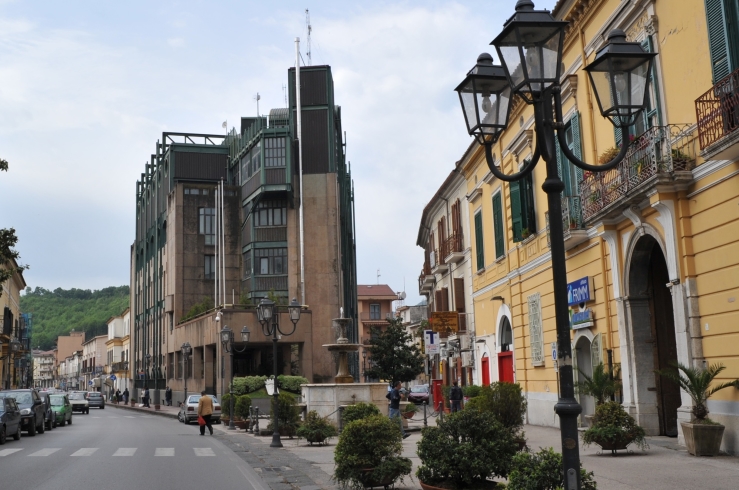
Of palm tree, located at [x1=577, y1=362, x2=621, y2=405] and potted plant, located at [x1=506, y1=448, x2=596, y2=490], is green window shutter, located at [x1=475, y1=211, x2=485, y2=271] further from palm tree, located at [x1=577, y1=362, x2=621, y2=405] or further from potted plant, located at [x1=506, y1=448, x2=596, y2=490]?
potted plant, located at [x1=506, y1=448, x2=596, y2=490]

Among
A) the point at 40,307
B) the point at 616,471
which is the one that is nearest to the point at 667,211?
the point at 616,471

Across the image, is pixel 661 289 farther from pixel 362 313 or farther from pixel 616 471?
pixel 362 313

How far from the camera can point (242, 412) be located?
3009 cm

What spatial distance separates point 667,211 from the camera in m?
14.1

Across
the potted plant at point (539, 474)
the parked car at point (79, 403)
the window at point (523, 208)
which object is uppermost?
the window at point (523, 208)

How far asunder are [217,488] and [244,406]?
18300 millimetres

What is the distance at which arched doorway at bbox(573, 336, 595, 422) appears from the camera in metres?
19.9

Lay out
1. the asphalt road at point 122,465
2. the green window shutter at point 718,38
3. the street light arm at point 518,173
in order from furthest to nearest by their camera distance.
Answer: the asphalt road at point 122,465
the green window shutter at point 718,38
the street light arm at point 518,173

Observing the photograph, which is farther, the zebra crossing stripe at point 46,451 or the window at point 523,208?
the window at point 523,208

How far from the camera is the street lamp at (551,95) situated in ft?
19.5

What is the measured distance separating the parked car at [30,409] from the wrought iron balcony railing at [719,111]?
869 inches

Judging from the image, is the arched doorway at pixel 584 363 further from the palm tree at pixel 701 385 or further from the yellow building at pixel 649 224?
the palm tree at pixel 701 385

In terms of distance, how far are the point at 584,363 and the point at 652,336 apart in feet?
13.4

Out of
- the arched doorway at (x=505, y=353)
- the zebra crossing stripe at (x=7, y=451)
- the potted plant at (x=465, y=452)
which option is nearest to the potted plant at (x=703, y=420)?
the potted plant at (x=465, y=452)
